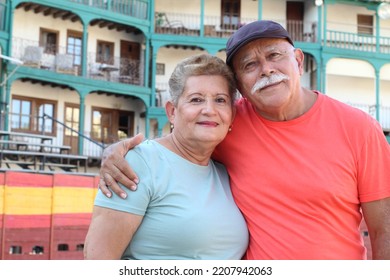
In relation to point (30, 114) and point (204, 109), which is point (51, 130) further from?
point (204, 109)

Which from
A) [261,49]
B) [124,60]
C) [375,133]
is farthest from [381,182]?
[124,60]

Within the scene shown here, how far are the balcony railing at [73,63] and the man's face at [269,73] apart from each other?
22.3 meters

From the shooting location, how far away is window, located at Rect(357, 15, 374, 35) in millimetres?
32872

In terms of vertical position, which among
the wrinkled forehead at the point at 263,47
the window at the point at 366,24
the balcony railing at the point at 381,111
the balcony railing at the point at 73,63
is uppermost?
the window at the point at 366,24

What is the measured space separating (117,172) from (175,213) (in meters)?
0.36

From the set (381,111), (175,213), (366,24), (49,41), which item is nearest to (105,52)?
(49,41)

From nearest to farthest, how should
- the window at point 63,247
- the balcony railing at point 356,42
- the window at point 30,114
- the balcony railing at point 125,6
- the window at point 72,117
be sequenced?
the window at point 63,247, the window at point 30,114, the window at point 72,117, the balcony railing at point 125,6, the balcony railing at point 356,42

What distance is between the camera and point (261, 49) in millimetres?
3221

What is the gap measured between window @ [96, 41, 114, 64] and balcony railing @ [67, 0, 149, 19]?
5.82 feet

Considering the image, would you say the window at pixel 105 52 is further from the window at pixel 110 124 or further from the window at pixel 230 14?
the window at pixel 230 14

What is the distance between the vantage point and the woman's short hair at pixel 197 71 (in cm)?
315

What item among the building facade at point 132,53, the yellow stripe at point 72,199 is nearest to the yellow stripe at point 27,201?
the yellow stripe at point 72,199

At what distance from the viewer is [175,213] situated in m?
2.94
